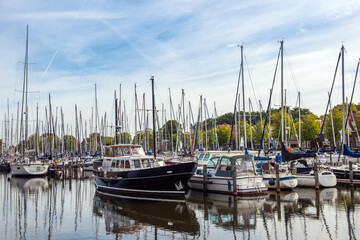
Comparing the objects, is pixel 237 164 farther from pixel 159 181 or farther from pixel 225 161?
pixel 159 181

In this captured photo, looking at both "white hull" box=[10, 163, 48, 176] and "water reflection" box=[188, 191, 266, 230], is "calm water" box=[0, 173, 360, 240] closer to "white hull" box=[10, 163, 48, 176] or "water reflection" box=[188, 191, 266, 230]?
"water reflection" box=[188, 191, 266, 230]

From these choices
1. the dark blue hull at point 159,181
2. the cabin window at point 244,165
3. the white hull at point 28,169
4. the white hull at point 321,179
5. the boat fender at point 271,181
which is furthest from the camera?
the white hull at point 28,169

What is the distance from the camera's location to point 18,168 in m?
43.0

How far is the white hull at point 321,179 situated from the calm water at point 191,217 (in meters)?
0.99

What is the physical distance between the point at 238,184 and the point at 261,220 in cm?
707

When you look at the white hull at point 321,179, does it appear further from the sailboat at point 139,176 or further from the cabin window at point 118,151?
the cabin window at point 118,151

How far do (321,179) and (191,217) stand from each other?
45.9 ft

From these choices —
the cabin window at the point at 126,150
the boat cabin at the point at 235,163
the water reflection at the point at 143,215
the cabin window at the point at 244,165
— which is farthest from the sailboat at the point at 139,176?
the cabin window at the point at 244,165

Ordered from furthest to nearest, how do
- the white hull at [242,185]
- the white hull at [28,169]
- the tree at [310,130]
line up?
the tree at [310,130] → the white hull at [28,169] → the white hull at [242,185]

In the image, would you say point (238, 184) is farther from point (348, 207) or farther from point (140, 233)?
point (140, 233)

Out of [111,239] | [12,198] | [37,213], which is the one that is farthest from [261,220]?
[12,198]

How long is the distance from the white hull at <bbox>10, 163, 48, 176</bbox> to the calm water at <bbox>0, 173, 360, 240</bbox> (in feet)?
55.7

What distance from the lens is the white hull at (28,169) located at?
140 feet

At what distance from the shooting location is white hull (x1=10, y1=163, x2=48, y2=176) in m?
42.8
